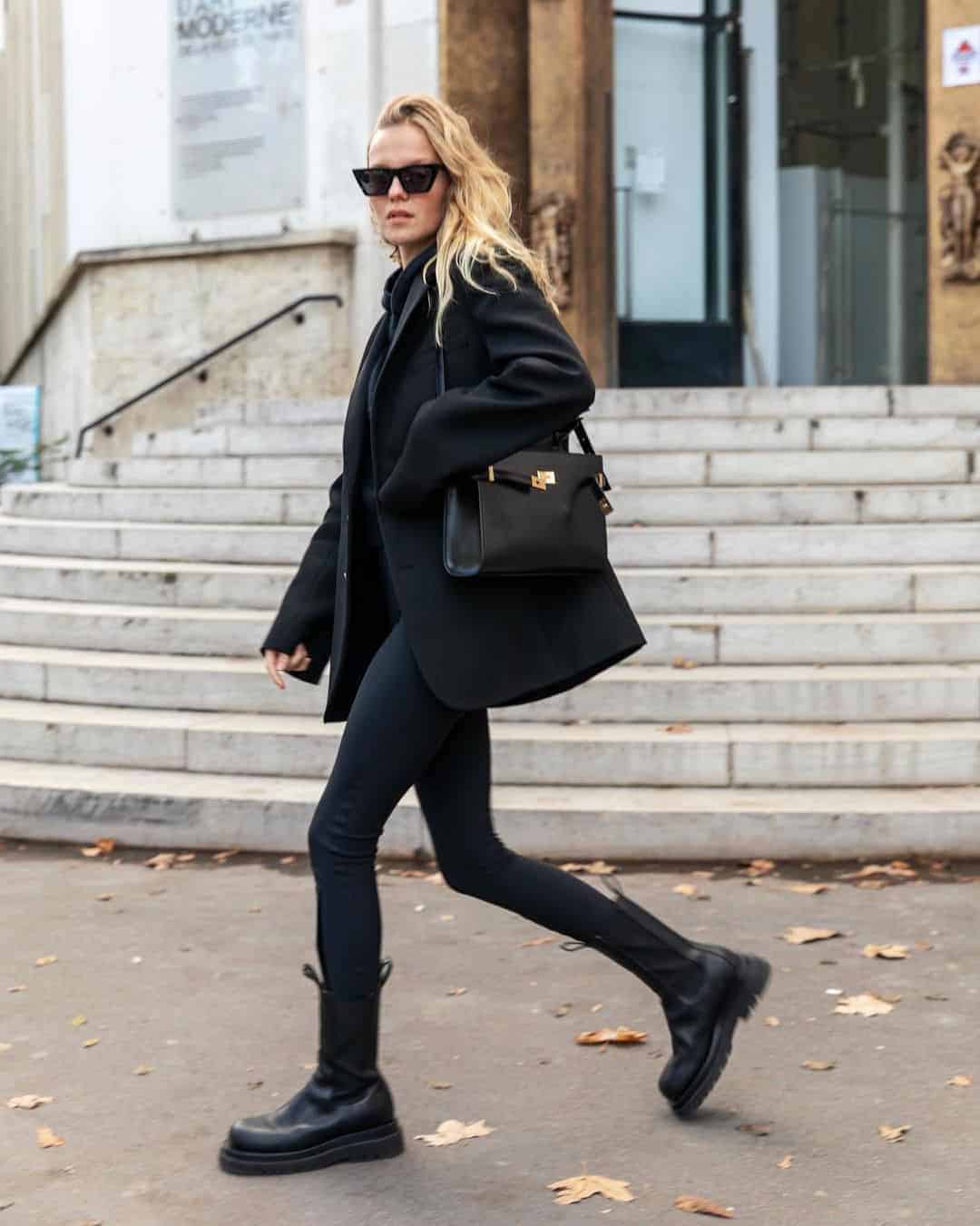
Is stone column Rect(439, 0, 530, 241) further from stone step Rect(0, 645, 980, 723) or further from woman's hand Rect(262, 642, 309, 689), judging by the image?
woman's hand Rect(262, 642, 309, 689)

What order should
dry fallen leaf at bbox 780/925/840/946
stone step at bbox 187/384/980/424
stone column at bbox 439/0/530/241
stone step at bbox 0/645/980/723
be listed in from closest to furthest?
dry fallen leaf at bbox 780/925/840/946 < stone step at bbox 0/645/980/723 < stone step at bbox 187/384/980/424 < stone column at bbox 439/0/530/241

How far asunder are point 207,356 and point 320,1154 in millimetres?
10950

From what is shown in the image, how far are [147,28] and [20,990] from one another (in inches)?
447

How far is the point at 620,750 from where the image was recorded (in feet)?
20.7

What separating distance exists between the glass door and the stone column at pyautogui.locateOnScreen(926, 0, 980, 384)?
97.4 inches

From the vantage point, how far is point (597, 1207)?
128 inches

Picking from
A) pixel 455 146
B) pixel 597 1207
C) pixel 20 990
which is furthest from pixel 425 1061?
pixel 455 146

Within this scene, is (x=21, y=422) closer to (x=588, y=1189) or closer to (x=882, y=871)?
(x=882, y=871)

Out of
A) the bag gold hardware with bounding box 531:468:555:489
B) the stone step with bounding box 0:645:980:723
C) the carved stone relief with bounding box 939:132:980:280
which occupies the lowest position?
the stone step with bounding box 0:645:980:723

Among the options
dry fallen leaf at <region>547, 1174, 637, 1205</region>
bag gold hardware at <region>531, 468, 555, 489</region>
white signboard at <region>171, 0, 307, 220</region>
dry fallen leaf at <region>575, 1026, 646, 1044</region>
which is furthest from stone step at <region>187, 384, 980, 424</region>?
dry fallen leaf at <region>547, 1174, 637, 1205</region>

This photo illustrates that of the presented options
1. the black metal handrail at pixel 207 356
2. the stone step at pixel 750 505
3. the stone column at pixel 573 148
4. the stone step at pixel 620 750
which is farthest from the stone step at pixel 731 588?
the black metal handrail at pixel 207 356

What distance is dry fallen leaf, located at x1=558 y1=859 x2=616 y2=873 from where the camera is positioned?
Answer: 5.82m

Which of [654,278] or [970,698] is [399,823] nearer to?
[970,698]

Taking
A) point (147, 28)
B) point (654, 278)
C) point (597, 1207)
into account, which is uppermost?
point (147, 28)
